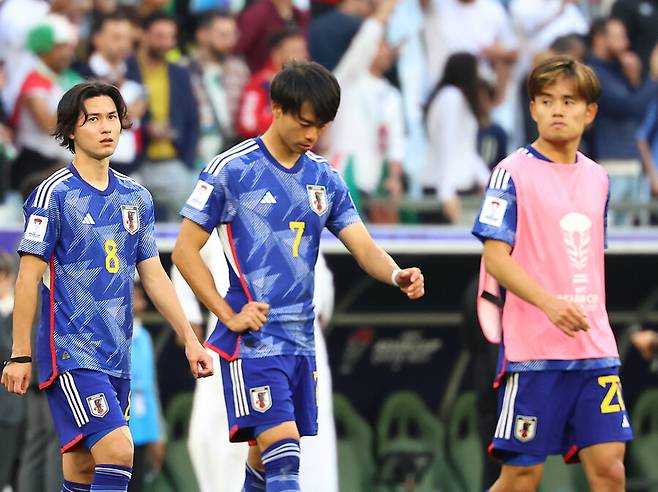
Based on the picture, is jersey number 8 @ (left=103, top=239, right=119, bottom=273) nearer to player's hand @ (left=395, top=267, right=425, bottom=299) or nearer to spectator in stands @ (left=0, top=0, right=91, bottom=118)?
player's hand @ (left=395, top=267, right=425, bottom=299)

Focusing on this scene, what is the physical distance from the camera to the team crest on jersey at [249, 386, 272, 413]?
814 centimetres

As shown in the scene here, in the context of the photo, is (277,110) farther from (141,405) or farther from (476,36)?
(476,36)

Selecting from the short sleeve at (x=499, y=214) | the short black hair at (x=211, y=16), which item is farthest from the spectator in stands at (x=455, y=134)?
the short sleeve at (x=499, y=214)

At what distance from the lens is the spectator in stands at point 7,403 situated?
37.5ft

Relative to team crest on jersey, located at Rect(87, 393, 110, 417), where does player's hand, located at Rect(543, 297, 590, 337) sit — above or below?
above

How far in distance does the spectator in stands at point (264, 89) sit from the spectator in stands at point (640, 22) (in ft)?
12.7

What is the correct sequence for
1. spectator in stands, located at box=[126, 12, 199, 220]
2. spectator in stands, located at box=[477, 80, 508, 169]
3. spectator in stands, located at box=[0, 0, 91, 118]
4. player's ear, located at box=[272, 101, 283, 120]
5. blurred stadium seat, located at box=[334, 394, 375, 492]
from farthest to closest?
blurred stadium seat, located at box=[334, 394, 375, 492] → spectator in stands, located at box=[477, 80, 508, 169] → spectator in stands, located at box=[126, 12, 199, 220] → spectator in stands, located at box=[0, 0, 91, 118] → player's ear, located at box=[272, 101, 283, 120]

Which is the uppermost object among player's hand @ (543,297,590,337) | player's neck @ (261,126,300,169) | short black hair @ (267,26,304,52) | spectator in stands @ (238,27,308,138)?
short black hair @ (267,26,304,52)

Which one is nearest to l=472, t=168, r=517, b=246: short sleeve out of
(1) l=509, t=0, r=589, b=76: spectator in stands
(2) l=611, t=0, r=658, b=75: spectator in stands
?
(1) l=509, t=0, r=589, b=76: spectator in stands

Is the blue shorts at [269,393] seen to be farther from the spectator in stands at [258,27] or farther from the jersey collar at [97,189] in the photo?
the spectator in stands at [258,27]

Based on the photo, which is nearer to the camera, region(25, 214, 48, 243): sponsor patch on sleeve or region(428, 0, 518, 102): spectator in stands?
region(25, 214, 48, 243): sponsor patch on sleeve

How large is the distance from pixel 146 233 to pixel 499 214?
68.6 inches

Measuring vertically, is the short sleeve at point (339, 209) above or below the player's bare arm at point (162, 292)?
above

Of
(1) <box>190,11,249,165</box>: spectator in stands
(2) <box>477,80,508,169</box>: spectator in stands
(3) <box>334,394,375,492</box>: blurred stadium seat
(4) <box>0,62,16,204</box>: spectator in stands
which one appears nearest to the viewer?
(4) <box>0,62,16,204</box>: spectator in stands
